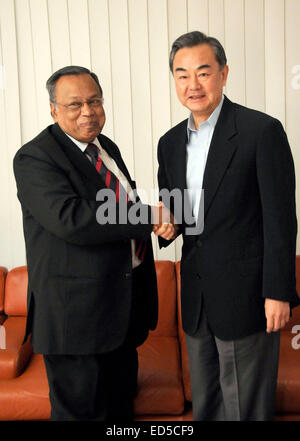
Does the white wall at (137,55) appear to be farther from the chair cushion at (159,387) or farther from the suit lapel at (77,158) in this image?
the chair cushion at (159,387)

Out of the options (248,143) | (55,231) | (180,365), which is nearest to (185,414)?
(180,365)

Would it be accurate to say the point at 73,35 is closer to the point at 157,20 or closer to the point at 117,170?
the point at 157,20

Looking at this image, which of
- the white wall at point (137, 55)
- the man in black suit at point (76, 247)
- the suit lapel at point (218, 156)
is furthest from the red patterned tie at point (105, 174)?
the white wall at point (137, 55)

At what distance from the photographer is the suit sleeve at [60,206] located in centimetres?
170

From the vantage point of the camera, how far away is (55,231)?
5.65 feet

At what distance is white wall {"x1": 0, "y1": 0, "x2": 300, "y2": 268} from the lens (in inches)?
111

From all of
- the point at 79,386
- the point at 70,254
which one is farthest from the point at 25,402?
the point at 70,254

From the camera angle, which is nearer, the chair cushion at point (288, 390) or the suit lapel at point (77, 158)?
the suit lapel at point (77, 158)

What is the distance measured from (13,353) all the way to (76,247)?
0.85 metres

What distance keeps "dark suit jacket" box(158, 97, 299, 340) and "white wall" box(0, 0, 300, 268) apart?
1.22 meters

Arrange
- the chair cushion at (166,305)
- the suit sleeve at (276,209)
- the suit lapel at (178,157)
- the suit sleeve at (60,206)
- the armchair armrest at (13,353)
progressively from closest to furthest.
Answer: the suit sleeve at (276,209) < the suit sleeve at (60,206) < the suit lapel at (178,157) < the armchair armrest at (13,353) < the chair cushion at (166,305)

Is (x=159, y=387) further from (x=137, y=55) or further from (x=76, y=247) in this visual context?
(x=137, y=55)

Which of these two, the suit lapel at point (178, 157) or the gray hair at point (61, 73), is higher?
the gray hair at point (61, 73)

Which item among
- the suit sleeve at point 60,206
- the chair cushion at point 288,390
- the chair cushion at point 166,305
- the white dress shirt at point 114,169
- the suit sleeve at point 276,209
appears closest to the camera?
the suit sleeve at point 276,209
